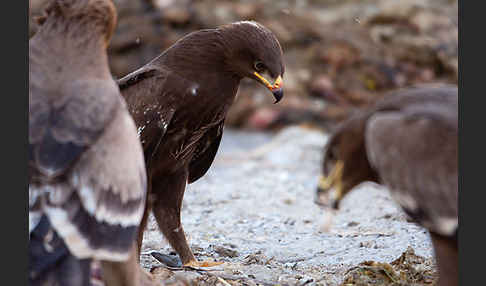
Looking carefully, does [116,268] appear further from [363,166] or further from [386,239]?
[386,239]

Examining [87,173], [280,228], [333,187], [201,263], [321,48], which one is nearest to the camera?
[87,173]

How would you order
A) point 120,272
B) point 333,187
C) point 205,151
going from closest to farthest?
point 120,272 < point 333,187 < point 205,151

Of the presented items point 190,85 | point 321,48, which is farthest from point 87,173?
point 321,48

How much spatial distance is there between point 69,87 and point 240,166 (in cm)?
534

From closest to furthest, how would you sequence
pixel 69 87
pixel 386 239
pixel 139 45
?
pixel 69 87
pixel 386 239
pixel 139 45

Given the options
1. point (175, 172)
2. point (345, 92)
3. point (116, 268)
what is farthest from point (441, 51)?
point (116, 268)

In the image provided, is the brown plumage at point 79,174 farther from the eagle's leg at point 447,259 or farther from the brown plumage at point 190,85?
the eagle's leg at point 447,259

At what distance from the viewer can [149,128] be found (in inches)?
154

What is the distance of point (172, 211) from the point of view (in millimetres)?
4391

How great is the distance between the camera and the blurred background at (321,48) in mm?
11672

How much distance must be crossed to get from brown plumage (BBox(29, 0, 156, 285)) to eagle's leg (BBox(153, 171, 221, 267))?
1.22 m

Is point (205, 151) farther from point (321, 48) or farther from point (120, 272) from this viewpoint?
point (321, 48)

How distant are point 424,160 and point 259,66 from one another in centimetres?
139

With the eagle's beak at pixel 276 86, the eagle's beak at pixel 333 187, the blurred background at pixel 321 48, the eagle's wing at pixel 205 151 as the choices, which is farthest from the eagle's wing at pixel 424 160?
the blurred background at pixel 321 48
